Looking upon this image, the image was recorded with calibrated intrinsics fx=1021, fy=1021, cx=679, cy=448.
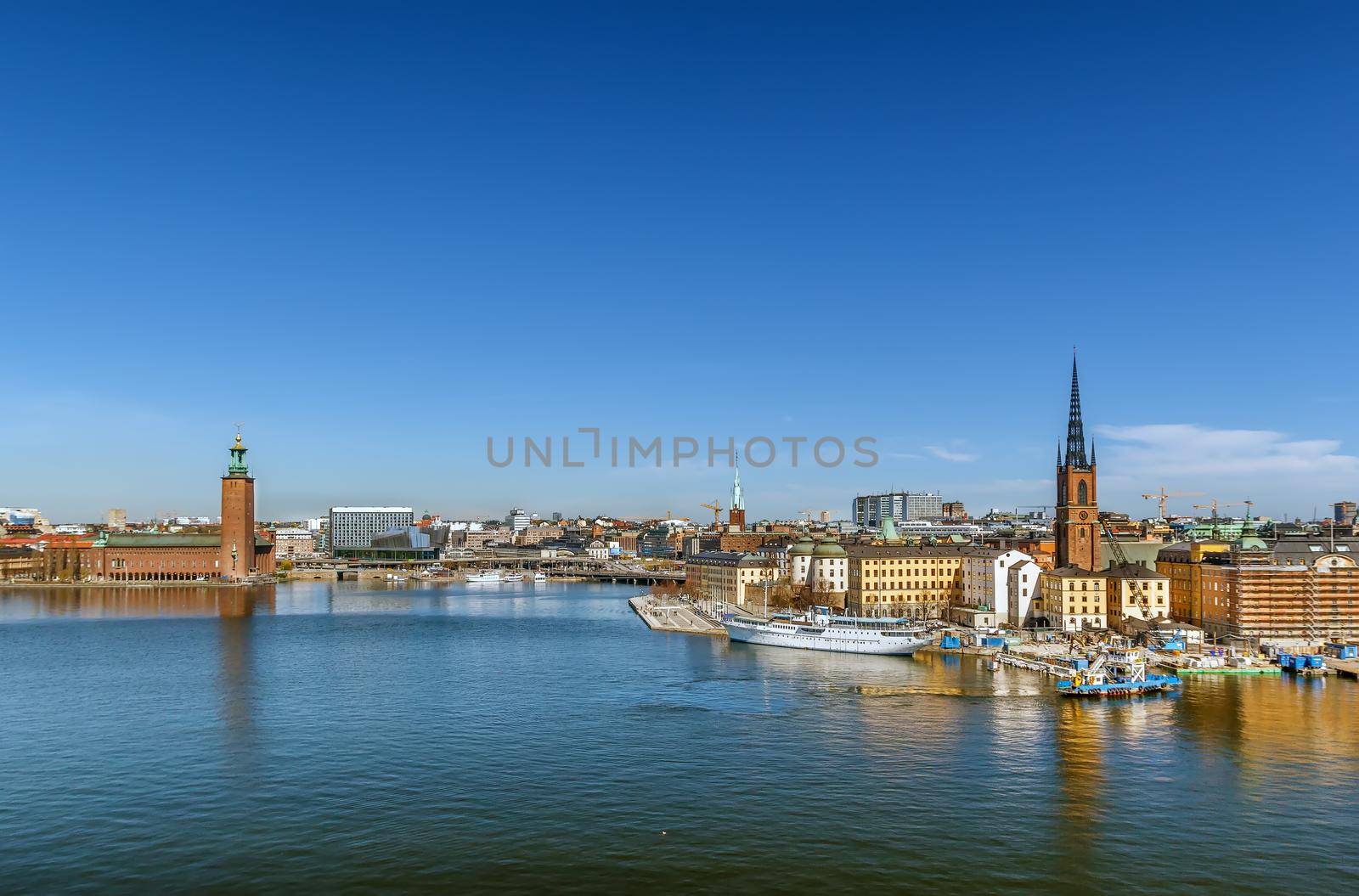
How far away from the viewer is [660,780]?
28.6m

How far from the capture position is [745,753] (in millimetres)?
31703

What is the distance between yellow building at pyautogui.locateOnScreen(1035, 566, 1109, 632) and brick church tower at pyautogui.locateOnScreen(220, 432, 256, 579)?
101826 millimetres

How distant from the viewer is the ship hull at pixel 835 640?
189 feet

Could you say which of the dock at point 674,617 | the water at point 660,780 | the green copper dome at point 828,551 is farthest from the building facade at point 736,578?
the water at point 660,780

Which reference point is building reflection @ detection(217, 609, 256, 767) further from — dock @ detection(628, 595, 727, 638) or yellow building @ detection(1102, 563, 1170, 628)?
yellow building @ detection(1102, 563, 1170, 628)

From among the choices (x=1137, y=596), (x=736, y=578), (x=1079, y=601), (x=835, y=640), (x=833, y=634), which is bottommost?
(x=835, y=640)

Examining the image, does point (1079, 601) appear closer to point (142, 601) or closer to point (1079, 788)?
point (1079, 788)

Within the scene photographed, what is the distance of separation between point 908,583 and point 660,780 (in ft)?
166

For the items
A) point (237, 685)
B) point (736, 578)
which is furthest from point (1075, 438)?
point (237, 685)

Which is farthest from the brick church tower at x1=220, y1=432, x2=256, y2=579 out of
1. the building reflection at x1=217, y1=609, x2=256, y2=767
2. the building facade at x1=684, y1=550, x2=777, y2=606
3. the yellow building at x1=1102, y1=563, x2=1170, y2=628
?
the yellow building at x1=1102, y1=563, x2=1170, y2=628

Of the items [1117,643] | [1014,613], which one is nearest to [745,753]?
[1117,643]

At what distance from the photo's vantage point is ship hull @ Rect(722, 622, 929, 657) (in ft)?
189

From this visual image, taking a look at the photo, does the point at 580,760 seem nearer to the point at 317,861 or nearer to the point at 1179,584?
the point at 317,861

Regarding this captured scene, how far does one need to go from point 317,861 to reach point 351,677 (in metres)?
26.7
